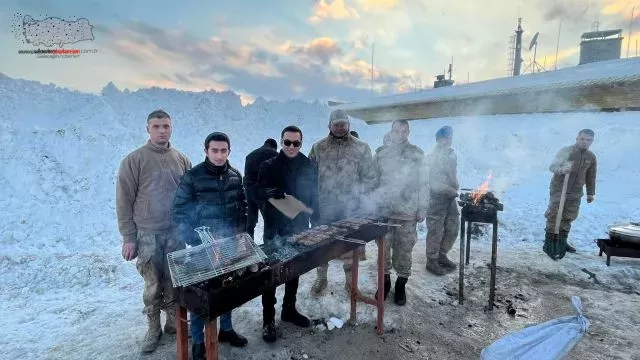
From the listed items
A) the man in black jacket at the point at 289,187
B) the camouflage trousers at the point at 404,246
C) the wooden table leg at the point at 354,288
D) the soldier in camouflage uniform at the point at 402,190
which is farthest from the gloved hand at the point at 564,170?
the man in black jacket at the point at 289,187

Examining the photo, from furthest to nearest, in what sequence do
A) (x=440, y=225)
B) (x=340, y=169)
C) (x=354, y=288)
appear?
(x=440, y=225), (x=340, y=169), (x=354, y=288)

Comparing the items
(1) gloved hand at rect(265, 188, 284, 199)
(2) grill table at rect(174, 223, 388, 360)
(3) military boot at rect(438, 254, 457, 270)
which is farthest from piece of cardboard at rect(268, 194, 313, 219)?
(3) military boot at rect(438, 254, 457, 270)

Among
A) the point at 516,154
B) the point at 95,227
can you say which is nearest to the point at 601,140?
the point at 516,154

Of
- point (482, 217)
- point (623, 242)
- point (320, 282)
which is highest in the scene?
point (482, 217)

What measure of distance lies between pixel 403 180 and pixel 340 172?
36.8 inches

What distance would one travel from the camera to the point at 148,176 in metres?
3.29

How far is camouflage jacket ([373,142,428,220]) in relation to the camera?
4.52 metres

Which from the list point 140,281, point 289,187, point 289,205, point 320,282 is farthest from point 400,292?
point 140,281

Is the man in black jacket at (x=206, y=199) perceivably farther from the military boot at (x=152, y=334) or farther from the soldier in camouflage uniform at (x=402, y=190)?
the soldier in camouflage uniform at (x=402, y=190)

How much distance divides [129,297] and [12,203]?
5.60 metres

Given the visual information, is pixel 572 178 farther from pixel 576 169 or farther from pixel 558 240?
pixel 558 240

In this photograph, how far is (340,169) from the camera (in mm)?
4340

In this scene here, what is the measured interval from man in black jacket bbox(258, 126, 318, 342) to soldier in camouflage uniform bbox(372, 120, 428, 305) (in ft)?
3.76

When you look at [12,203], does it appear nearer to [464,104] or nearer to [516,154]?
[464,104]
